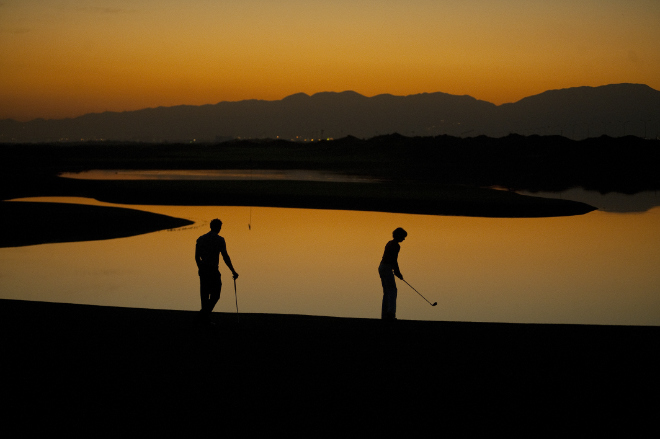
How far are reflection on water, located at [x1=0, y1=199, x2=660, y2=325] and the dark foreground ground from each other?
193 inches

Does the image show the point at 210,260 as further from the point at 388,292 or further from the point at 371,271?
the point at 371,271

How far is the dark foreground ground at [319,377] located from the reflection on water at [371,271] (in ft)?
16.0

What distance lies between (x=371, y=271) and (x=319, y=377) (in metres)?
14.5

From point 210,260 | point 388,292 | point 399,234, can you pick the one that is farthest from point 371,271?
point 210,260

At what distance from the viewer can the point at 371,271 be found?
2422 cm

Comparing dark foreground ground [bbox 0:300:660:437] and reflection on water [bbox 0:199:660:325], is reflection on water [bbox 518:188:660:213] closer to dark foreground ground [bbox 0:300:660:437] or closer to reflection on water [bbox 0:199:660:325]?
reflection on water [bbox 0:199:660:325]

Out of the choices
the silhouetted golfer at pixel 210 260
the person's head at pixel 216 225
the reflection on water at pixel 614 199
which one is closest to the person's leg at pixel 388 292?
the silhouetted golfer at pixel 210 260

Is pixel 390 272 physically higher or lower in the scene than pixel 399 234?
lower

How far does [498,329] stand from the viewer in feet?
42.7

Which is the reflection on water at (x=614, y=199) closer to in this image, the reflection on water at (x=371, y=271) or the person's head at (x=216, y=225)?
the reflection on water at (x=371, y=271)

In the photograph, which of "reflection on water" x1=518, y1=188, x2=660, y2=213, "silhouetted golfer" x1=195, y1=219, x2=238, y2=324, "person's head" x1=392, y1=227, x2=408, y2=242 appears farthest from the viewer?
"reflection on water" x1=518, y1=188, x2=660, y2=213

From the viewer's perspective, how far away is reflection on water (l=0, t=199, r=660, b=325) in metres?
18.9

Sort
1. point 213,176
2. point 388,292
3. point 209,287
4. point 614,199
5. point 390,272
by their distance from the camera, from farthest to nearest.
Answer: point 213,176, point 614,199, point 388,292, point 390,272, point 209,287

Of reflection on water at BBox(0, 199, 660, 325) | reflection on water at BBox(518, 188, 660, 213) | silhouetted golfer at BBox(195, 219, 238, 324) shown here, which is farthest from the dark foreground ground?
reflection on water at BBox(518, 188, 660, 213)
